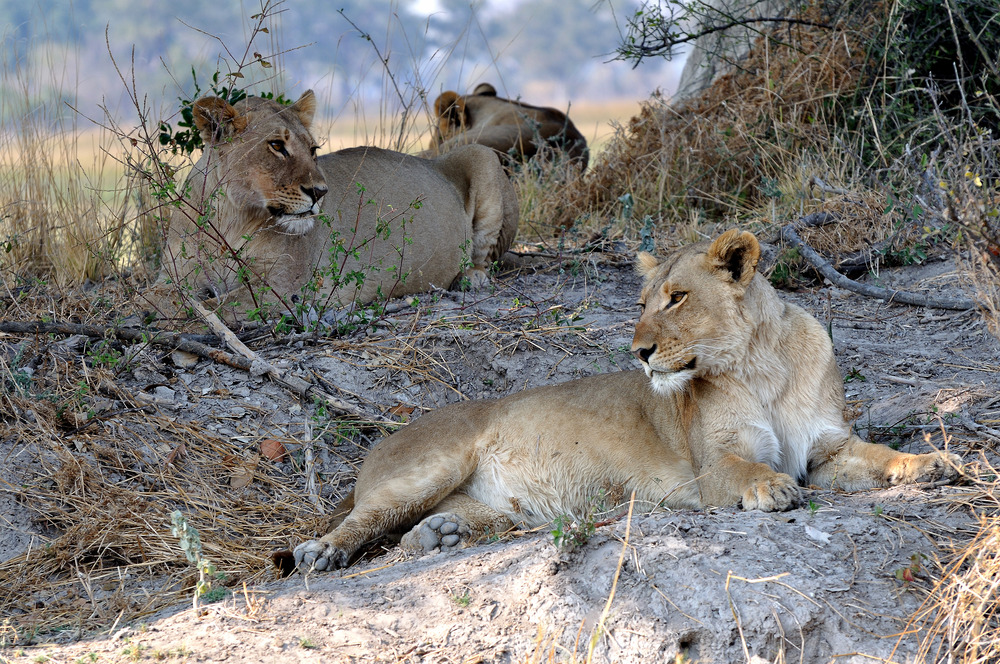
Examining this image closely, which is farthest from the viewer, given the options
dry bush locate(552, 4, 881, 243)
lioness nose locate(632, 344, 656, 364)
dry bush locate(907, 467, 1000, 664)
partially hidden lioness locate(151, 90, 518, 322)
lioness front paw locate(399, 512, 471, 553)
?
dry bush locate(552, 4, 881, 243)

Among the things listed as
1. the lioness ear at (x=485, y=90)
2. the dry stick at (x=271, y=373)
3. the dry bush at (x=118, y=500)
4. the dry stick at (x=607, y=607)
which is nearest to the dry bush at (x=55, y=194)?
the dry stick at (x=271, y=373)

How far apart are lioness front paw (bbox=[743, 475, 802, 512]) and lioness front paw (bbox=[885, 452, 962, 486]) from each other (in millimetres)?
367

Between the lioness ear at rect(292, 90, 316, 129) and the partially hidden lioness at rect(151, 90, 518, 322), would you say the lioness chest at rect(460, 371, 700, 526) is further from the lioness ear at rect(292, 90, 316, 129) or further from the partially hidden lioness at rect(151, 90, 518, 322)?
the lioness ear at rect(292, 90, 316, 129)

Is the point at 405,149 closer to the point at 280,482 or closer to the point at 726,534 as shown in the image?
the point at 280,482

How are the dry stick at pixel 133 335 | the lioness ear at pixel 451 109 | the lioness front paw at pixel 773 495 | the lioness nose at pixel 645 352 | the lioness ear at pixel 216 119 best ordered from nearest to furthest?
the lioness front paw at pixel 773 495, the lioness nose at pixel 645 352, the dry stick at pixel 133 335, the lioness ear at pixel 216 119, the lioness ear at pixel 451 109

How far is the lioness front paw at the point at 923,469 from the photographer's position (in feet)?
10.5

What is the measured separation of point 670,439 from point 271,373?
6.68 feet

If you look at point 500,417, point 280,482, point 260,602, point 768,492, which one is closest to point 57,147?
point 280,482

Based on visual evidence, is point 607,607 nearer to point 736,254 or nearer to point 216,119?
point 736,254

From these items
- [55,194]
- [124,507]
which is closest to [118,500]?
[124,507]

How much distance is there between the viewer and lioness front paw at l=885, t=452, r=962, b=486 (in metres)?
Answer: 3.20

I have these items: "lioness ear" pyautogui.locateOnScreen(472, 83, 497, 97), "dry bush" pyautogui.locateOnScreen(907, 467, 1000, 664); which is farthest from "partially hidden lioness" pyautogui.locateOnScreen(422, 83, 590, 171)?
"dry bush" pyautogui.locateOnScreen(907, 467, 1000, 664)

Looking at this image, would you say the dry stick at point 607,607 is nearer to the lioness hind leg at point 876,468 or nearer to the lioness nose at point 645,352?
the lioness nose at point 645,352

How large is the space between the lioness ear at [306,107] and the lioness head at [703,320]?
2941mm
